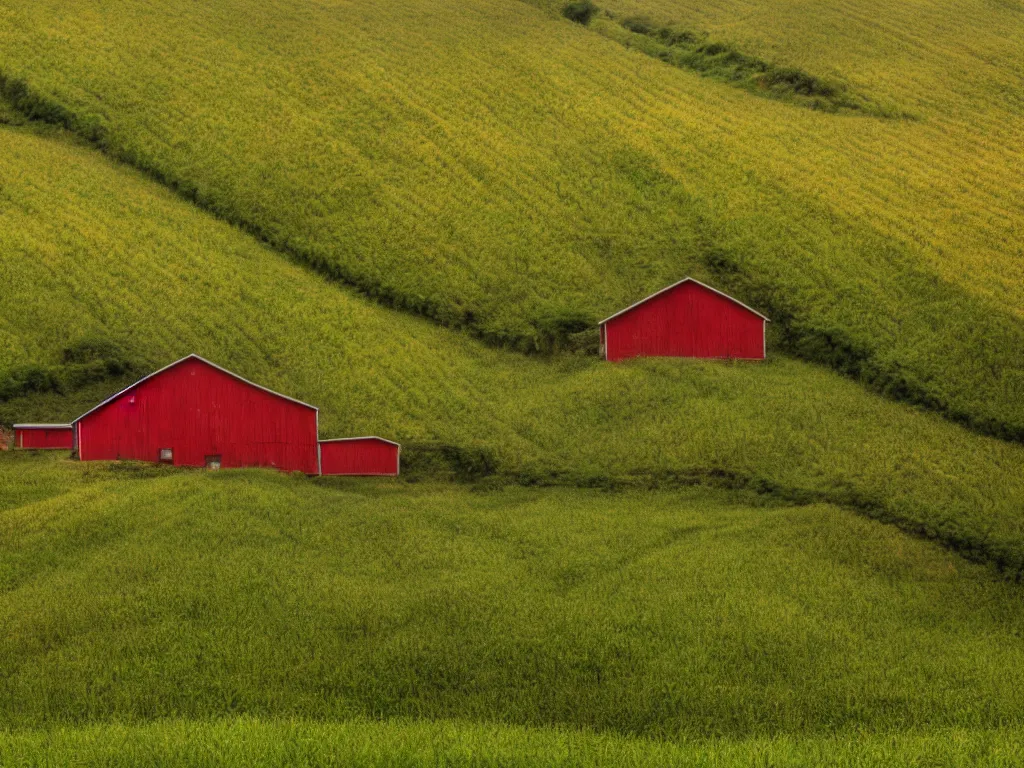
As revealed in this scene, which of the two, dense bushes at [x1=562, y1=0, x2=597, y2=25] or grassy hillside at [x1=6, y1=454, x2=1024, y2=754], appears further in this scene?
dense bushes at [x1=562, y1=0, x2=597, y2=25]

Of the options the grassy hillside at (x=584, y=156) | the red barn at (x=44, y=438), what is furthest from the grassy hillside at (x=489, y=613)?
the grassy hillside at (x=584, y=156)

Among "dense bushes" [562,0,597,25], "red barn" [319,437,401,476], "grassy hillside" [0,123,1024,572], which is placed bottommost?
"red barn" [319,437,401,476]

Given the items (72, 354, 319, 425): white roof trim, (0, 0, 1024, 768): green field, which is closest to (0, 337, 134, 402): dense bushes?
(0, 0, 1024, 768): green field

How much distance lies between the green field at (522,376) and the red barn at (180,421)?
154cm

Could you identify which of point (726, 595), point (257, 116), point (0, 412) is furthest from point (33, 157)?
point (726, 595)

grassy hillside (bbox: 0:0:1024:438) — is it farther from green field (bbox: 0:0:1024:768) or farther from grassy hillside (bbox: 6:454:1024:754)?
grassy hillside (bbox: 6:454:1024:754)

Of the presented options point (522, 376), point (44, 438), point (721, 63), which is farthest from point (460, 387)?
point (721, 63)

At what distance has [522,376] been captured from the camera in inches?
1959

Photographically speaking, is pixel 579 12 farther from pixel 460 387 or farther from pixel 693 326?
pixel 460 387

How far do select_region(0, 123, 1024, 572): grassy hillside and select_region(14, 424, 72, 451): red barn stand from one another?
1326 mm

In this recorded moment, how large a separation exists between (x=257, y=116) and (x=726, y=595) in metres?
49.9

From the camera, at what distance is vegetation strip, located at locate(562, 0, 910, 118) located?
249 feet

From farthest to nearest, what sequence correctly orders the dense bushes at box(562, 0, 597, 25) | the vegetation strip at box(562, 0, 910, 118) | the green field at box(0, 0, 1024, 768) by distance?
the dense bushes at box(562, 0, 597, 25)
the vegetation strip at box(562, 0, 910, 118)
the green field at box(0, 0, 1024, 768)

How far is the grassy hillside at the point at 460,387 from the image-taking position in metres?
39.8
